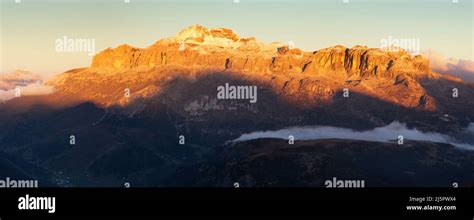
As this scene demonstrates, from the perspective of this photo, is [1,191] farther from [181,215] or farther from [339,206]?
[339,206]

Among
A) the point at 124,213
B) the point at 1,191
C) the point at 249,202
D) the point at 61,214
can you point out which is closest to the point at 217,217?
the point at 249,202

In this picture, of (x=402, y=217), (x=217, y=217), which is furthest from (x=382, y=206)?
(x=217, y=217)

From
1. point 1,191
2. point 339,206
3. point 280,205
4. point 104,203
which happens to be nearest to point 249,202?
point 280,205

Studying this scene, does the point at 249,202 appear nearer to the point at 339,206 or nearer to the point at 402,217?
the point at 339,206

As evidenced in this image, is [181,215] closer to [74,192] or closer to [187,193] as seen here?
[187,193]

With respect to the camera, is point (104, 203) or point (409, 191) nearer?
point (104, 203)

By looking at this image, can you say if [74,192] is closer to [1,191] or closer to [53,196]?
[53,196]
